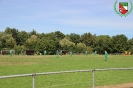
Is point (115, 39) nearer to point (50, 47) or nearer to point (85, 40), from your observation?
point (85, 40)

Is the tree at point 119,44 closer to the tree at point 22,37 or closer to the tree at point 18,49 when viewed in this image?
the tree at point 18,49

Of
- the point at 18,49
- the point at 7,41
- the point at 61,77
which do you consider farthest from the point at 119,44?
the point at 61,77

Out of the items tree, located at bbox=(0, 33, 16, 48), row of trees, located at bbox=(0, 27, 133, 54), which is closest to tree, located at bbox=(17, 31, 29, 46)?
row of trees, located at bbox=(0, 27, 133, 54)

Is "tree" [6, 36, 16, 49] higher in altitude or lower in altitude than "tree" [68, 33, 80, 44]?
lower

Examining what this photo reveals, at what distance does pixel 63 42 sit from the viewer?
12288 cm

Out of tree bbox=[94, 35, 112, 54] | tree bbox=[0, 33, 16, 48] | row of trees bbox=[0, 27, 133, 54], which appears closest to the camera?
row of trees bbox=[0, 27, 133, 54]

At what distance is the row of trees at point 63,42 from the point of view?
367 ft

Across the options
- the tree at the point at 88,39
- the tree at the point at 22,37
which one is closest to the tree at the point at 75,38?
the tree at the point at 88,39

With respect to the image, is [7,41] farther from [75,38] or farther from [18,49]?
[75,38]

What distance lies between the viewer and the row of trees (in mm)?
111812

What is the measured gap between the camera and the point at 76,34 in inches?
5635

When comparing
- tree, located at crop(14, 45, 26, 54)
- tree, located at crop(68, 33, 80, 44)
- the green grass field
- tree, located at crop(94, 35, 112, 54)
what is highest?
tree, located at crop(68, 33, 80, 44)

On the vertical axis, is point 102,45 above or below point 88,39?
below

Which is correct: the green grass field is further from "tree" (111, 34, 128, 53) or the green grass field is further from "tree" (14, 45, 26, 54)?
"tree" (111, 34, 128, 53)
